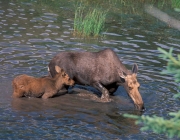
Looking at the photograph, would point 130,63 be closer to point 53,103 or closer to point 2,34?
point 53,103

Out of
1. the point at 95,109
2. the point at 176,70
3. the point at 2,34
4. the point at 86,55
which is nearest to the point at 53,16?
the point at 2,34

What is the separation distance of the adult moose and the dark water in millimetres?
411

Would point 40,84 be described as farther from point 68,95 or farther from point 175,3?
point 175,3

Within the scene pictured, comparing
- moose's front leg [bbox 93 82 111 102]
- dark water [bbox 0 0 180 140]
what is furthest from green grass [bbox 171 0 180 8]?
moose's front leg [bbox 93 82 111 102]

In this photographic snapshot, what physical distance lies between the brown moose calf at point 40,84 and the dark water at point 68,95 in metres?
0.18

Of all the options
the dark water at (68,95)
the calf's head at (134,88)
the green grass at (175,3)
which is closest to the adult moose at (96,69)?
the calf's head at (134,88)

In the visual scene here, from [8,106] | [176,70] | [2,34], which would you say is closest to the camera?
[176,70]

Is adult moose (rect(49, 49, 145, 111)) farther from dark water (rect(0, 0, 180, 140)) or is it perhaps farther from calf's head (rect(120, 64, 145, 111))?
dark water (rect(0, 0, 180, 140))

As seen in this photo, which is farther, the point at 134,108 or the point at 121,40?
the point at 121,40

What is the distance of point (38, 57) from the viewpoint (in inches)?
533

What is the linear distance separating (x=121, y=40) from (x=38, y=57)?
326 centimetres

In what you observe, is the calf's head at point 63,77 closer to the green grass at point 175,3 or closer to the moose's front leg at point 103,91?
the moose's front leg at point 103,91

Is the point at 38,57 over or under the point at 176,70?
under

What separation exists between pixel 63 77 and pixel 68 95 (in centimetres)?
58
